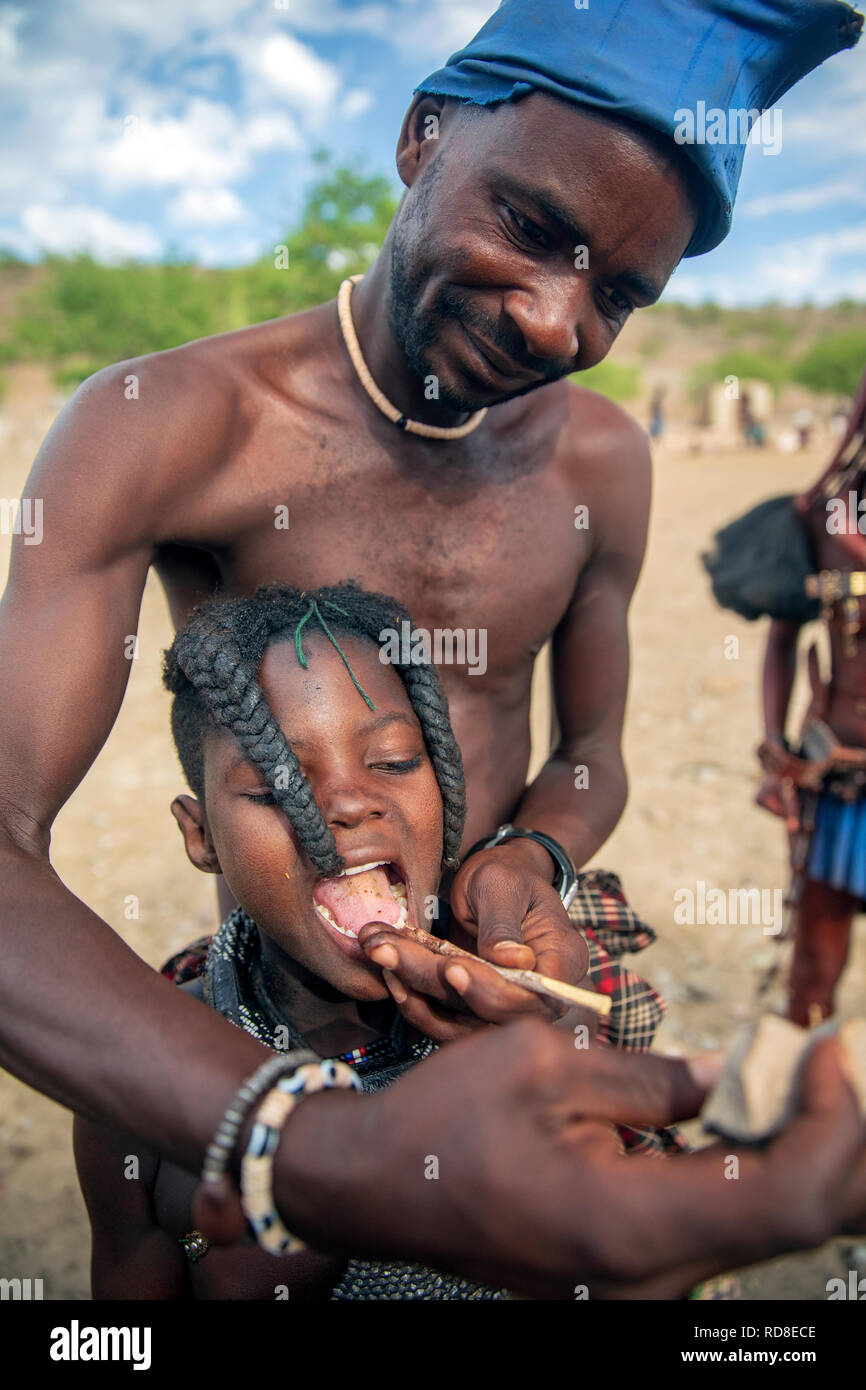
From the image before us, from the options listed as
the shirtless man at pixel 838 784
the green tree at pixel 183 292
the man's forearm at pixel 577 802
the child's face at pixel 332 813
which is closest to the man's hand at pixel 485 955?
the child's face at pixel 332 813

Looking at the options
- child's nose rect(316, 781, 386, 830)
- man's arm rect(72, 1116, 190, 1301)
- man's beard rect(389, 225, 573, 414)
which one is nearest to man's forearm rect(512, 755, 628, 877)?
child's nose rect(316, 781, 386, 830)

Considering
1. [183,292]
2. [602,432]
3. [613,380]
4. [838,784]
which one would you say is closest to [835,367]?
[613,380]

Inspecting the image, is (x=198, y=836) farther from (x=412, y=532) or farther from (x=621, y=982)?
(x=621, y=982)

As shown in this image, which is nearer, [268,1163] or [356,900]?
[268,1163]

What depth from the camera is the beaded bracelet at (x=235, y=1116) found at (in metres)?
1.06

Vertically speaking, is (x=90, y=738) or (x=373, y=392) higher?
(x=373, y=392)

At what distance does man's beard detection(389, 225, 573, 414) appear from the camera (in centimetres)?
177

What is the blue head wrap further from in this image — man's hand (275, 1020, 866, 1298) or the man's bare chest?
man's hand (275, 1020, 866, 1298)

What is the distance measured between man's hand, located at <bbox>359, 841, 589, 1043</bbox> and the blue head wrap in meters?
1.29

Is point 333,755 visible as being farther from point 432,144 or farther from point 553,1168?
point 432,144

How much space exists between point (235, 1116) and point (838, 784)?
3.16 m

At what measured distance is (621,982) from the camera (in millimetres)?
2061

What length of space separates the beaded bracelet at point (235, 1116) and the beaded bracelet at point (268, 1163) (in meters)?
0.01

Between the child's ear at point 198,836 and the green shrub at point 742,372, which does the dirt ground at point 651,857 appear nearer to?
the child's ear at point 198,836
